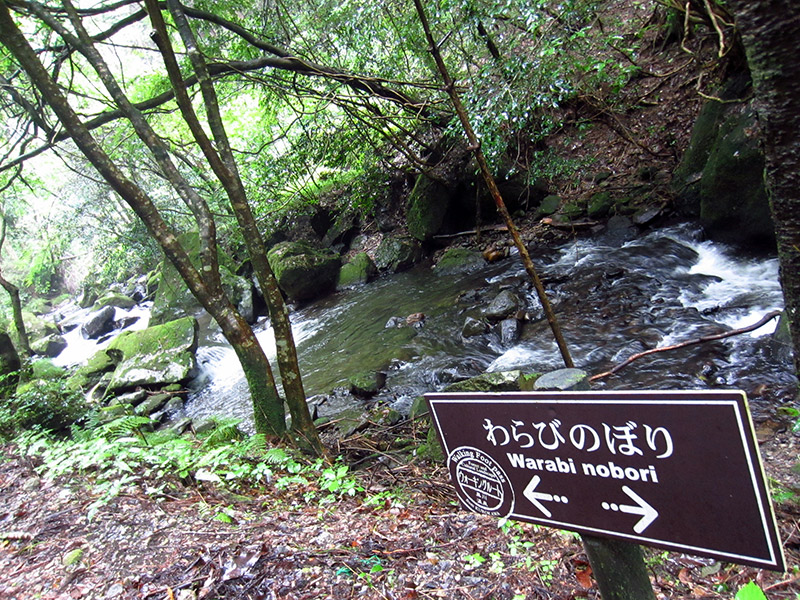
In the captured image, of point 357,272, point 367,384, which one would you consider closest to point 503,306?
point 367,384

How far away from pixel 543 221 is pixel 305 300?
6842 millimetres

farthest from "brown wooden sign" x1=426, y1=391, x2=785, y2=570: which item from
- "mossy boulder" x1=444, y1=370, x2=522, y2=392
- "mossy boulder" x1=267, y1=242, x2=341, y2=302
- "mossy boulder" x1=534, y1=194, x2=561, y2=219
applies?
"mossy boulder" x1=267, y1=242, x2=341, y2=302

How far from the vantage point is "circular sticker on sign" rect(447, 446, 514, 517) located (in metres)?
1.44

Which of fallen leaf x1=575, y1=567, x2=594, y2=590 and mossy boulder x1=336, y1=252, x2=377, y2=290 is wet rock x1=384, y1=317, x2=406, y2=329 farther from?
fallen leaf x1=575, y1=567, x2=594, y2=590

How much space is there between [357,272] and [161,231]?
347 inches

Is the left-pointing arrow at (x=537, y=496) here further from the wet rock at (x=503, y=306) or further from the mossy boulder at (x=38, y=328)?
the mossy boulder at (x=38, y=328)

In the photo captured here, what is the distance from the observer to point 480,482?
150cm

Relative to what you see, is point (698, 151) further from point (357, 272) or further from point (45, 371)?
point (45, 371)

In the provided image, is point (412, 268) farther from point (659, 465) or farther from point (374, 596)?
point (659, 465)

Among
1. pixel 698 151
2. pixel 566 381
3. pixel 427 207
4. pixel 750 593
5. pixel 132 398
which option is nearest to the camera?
pixel 750 593

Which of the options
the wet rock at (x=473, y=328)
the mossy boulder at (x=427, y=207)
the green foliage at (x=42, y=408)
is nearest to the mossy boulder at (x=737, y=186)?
the wet rock at (x=473, y=328)

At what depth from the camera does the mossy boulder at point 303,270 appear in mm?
12594

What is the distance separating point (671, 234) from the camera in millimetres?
8242

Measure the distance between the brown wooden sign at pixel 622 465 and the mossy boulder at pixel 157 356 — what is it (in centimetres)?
968
